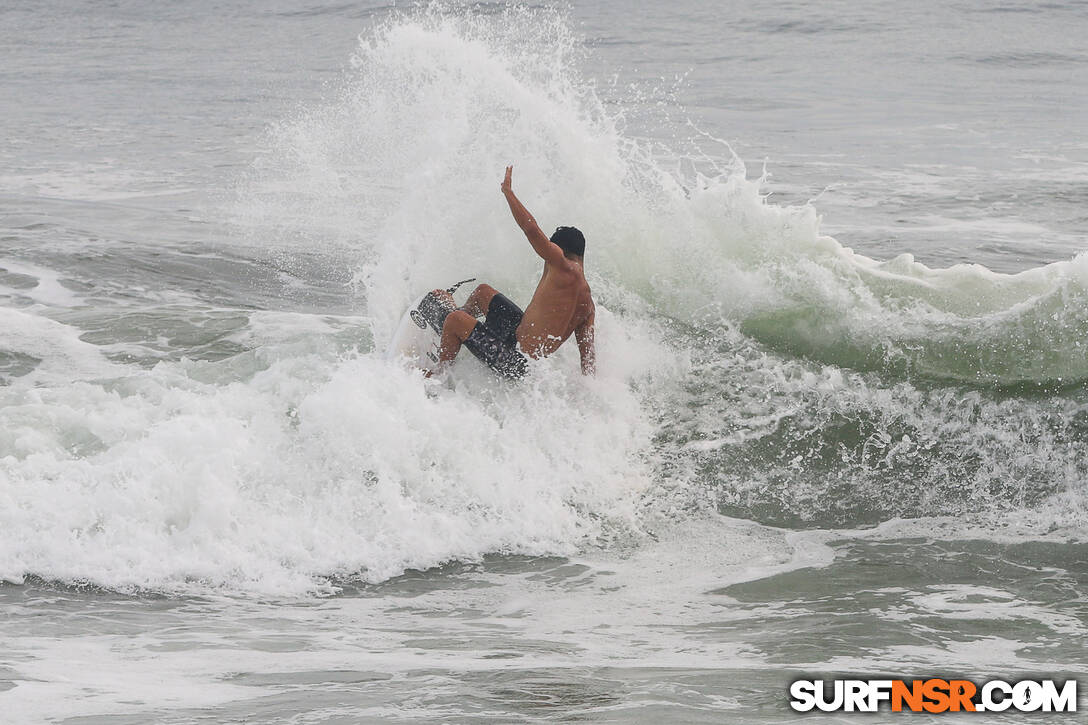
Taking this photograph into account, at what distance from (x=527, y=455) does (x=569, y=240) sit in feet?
4.46

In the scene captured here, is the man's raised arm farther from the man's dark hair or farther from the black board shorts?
the black board shorts

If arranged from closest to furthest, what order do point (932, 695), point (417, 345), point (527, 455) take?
point (932, 695), point (527, 455), point (417, 345)

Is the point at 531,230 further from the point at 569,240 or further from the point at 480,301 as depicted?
the point at 480,301

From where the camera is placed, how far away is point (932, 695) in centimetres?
409

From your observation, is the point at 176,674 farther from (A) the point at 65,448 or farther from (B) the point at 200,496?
(A) the point at 65,448

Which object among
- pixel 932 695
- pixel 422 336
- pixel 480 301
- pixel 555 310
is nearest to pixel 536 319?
pixel 555 310

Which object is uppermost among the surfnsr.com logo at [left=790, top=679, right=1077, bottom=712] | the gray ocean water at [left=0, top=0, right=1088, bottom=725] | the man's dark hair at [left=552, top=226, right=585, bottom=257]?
the man's dark hair at [left=552, top=226, right=585, bottom=257]

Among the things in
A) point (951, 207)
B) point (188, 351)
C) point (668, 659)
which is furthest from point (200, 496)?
point (951, 207)

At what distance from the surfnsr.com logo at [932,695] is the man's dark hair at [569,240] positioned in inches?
142

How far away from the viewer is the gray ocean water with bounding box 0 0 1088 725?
459 centimetres

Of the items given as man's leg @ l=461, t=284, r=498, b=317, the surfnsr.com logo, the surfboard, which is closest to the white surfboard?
the surfboard

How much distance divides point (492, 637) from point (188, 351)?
17.9 feet

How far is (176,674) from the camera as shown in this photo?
14.3ft

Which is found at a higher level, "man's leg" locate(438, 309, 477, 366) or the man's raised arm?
the man's raised arm
